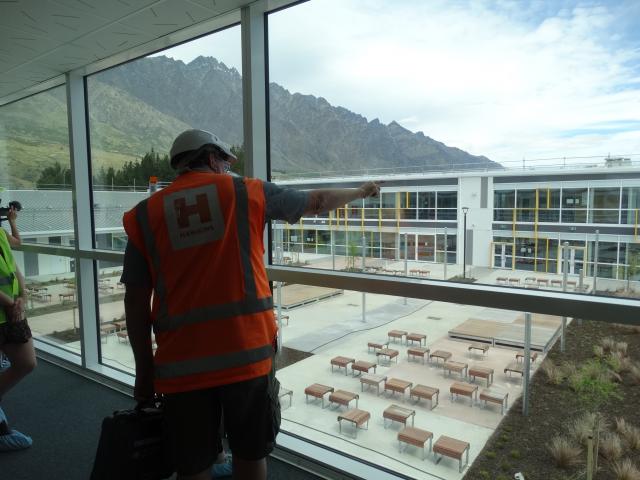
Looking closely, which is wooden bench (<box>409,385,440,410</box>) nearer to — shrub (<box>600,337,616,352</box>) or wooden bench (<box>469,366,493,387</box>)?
wooden bench (<box>469,366,493,387</box>)

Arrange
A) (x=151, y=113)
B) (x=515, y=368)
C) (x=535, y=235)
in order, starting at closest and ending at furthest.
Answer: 1. (x=535, y=235)
2. (x=515, y=368)
3. (x=151, y=113)

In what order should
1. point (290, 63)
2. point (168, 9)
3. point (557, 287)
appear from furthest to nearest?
point (290, 63) < point (168, 9) < point (557, 287)

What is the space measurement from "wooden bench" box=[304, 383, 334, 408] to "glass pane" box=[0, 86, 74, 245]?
2.77 metres

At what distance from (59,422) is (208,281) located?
Answer: 241cm

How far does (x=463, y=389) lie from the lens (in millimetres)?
2059

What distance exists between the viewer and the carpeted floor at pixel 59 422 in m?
2.29

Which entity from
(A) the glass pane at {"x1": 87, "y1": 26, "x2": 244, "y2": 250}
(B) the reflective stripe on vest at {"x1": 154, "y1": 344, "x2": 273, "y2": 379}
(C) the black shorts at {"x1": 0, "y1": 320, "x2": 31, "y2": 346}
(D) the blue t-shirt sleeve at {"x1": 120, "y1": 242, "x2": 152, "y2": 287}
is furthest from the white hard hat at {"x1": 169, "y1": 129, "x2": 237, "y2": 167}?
(C) the black shorts at {"x1": 0, "y1": 320, "x2": 31, "y2": 346}

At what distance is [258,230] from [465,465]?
1542 millimetres

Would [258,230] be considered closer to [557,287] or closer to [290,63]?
[557,287]

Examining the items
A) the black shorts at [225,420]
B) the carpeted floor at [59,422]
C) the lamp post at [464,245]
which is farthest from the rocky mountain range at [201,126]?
the carpeted floor at [59,422]

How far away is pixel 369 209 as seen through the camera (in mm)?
2320

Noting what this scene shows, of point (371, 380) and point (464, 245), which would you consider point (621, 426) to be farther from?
→ point (371, 380)

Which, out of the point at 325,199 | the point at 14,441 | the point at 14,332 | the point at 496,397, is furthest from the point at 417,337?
the point at 14,441

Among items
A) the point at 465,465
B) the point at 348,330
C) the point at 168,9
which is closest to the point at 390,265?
the point at 348,330
